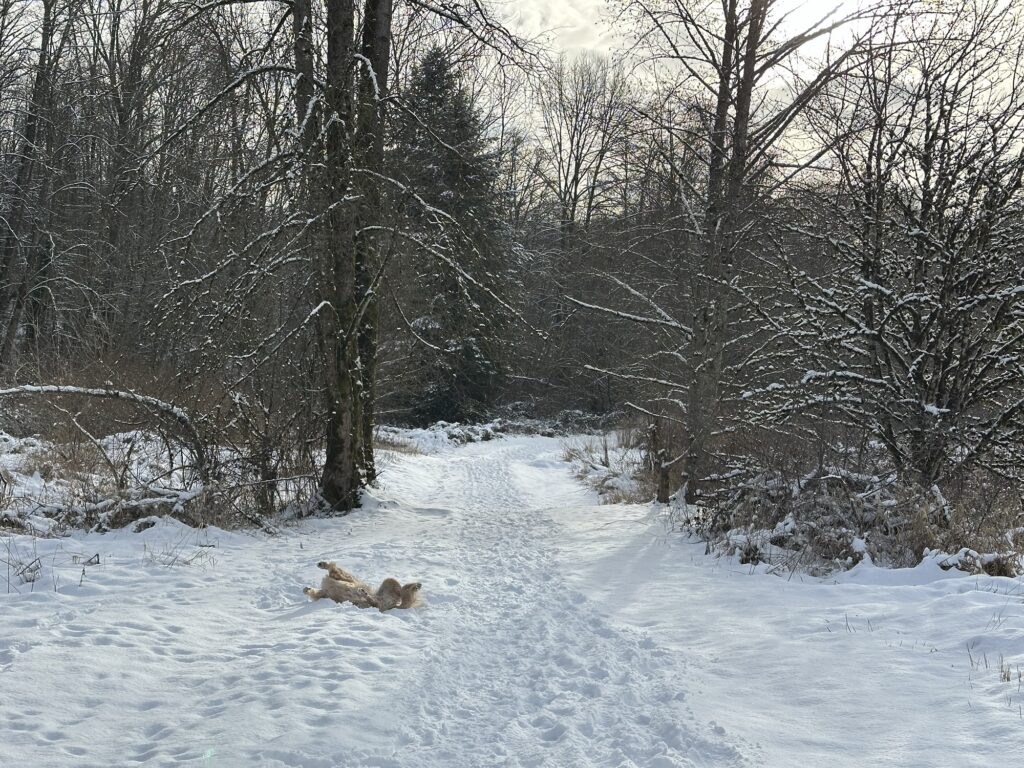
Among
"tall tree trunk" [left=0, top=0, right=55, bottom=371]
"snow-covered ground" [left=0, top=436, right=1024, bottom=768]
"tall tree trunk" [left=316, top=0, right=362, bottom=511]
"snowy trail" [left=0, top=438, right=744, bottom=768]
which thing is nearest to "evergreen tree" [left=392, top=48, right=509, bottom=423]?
"tall tree trunk" [left=316, top=0, right=362, bottom=511]

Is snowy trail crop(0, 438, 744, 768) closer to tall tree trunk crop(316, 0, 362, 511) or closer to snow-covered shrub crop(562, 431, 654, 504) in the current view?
tall tree trunk crop(316, 0, 362, 511)

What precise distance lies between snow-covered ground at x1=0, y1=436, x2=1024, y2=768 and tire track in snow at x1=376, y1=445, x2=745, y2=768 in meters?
0.02

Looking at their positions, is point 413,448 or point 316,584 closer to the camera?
point 316,584

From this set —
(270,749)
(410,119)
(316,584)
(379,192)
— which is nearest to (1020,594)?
(270,749)

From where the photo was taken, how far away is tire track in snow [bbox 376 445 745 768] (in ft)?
10.3

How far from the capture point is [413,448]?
1875 centimetres

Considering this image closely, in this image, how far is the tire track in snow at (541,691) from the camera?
313cm

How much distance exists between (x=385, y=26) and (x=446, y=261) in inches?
156

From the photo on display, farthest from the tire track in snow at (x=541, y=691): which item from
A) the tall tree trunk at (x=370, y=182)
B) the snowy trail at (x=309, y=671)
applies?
the tall tree trunk at (x=370, y=182)

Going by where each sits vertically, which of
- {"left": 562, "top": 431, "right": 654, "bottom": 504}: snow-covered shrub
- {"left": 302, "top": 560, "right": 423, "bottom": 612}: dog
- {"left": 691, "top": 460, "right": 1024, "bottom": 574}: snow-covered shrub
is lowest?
{"left": 562, "top": 431, "right": 654, "bottom": 504}: snow-covered shrub

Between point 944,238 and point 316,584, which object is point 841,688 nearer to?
point 316,584

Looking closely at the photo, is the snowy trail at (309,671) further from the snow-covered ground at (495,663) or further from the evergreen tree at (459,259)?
the evergreen tree at (459,259)

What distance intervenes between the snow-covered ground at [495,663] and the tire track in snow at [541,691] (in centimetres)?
2

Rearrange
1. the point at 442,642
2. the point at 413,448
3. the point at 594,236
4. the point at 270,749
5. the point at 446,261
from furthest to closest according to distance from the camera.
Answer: the point at 413,448, the point at 594,236, the point at 446,261, the point at 442,642, the point at 270,749
